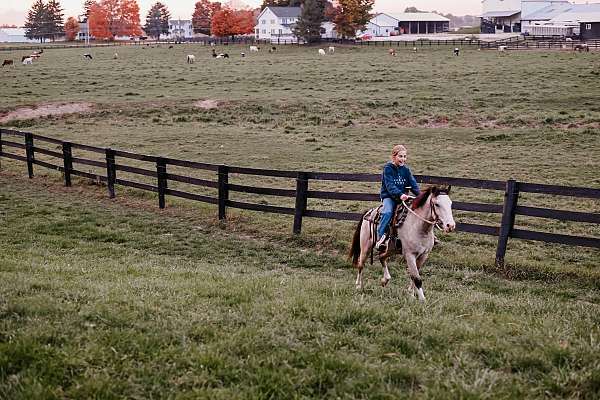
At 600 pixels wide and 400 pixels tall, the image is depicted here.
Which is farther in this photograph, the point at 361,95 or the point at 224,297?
the point at 361,95

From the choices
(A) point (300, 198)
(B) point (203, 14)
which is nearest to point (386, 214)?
(A) point (300, 198)

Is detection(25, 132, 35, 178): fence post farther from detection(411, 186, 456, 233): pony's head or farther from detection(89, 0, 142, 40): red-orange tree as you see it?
detection(89, 0, 142, 40): red-orange tree

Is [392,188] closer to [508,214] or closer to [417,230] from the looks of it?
[417,230]

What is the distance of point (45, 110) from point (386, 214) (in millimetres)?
30454

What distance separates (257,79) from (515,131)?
78.4 ft

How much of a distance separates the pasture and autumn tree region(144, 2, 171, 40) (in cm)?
13964

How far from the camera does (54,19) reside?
154m

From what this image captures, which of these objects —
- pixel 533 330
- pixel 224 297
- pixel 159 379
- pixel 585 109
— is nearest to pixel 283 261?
pixel 224 297

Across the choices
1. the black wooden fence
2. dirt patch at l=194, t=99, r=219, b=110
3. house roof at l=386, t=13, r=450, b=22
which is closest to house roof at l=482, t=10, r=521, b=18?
house roof at l=386, t=13, r=450, b=22

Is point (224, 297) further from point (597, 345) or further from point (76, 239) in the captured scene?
point (76, 239)

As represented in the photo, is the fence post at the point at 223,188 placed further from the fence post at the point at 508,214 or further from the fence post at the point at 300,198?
the fence post at the point at 508,214

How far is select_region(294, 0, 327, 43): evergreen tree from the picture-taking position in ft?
283

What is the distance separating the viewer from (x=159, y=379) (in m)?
4.83

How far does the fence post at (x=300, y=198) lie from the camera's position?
13.3 meters
